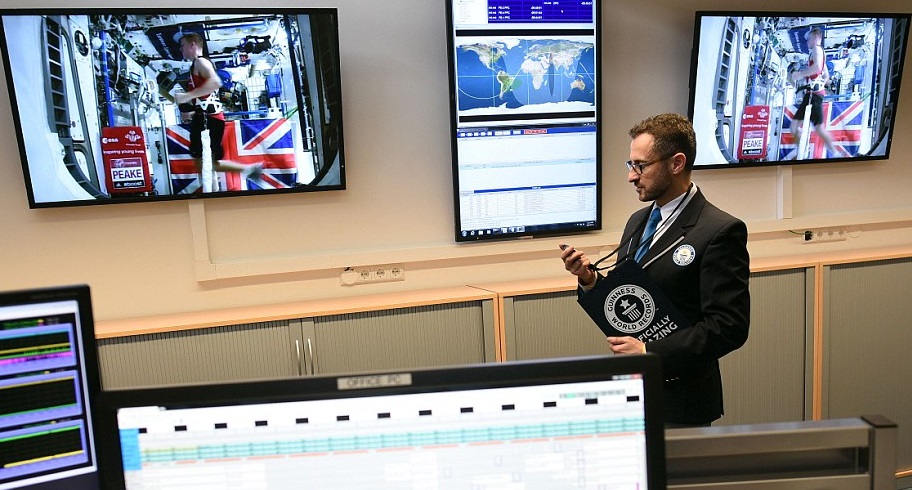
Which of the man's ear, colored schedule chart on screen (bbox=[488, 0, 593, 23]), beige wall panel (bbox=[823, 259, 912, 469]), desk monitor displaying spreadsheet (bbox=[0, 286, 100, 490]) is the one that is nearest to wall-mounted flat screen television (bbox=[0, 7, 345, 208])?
colored schedule chart on screen (bbox=[488, 0, 593, 23])

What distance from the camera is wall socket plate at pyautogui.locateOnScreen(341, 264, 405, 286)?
3105 mm

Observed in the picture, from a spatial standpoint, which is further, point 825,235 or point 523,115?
point 825,235

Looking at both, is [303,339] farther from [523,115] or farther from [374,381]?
[374,381]

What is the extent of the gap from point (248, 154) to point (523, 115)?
119 cm

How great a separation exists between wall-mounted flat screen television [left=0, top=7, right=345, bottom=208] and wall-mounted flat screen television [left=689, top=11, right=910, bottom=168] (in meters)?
1.75

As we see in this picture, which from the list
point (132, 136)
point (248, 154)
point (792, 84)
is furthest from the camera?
point (792, 84)

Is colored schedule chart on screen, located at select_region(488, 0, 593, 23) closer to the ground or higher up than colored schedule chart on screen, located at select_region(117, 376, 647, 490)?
higher up

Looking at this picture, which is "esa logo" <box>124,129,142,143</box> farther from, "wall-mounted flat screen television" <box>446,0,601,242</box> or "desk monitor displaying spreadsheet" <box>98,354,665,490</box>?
"desk monitor displaying spreadsheet" <box>98,354,665,490</box>

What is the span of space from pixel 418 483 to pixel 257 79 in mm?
2264

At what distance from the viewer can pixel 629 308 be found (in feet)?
6.10

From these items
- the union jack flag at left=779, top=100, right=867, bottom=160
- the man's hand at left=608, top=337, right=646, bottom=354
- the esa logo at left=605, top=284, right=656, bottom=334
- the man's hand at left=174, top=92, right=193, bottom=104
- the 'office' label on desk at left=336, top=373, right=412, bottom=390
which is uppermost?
the man's hand at left=174, top=92, right=193, bottom=104

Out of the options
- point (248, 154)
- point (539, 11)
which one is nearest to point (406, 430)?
point (248, 154)

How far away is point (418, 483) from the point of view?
0.88 m

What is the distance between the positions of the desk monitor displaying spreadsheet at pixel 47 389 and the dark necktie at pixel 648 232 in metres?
1.47
